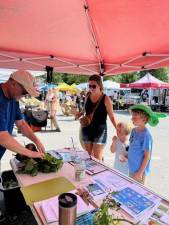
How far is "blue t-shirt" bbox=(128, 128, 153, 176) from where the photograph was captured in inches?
98.9

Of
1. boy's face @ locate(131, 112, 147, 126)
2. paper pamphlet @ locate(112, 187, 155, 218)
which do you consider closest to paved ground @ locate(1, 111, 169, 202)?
boy's face @ locate(131, 112, 147, 126)

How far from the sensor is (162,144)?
297 inches

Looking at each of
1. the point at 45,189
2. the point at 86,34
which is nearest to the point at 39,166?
the point at 45,189

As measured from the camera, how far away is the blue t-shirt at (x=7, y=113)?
2.03 meters

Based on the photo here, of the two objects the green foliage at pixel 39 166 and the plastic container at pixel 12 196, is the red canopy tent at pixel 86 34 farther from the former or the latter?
the plastic container at pixel 12 196

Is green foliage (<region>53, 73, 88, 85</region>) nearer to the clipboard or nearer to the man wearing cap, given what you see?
the man wearing cap

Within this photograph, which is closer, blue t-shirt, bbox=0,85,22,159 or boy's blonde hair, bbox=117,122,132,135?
blue t-shirt, bbox=0,85,22,159

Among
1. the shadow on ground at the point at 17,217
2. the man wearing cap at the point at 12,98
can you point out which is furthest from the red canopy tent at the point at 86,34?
the shadow on ground at the point at 17,217

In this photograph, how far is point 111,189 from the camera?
1.83m

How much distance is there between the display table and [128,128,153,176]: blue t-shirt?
1.44ft

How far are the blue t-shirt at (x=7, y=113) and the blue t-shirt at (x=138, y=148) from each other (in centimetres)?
136

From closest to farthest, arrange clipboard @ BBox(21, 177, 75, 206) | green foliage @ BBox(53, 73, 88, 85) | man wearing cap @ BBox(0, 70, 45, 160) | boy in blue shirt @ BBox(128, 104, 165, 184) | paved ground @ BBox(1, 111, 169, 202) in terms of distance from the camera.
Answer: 1. clipboard @ BBox(21, 177, 75, 206)
2. man wearing cap @ BBox(0, 70, 45, 160)
3. boy in blue shirt @ BBox(128, 104, 165, 184)
4. paved ground @ BBox(1, 111, 169, 202)
5. green foliage @ BBox(53, 73, 88, 85)

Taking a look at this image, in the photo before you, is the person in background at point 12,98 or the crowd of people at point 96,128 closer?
the person in background at point 12,98

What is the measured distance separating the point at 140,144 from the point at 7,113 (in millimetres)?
1482
